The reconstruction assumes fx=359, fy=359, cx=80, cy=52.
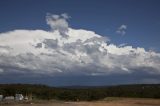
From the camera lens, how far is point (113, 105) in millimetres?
59188

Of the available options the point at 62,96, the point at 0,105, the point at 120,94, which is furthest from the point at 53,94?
the point at 0,105

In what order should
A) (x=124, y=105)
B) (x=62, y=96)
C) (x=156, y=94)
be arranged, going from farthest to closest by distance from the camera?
(x=62, y=96)
(x=156, y=94)
(x=124, y=105)

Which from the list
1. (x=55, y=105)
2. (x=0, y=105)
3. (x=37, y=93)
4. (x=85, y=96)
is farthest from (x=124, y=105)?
(x=37, y=93)

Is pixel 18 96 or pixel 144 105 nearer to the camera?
pixel 144 105

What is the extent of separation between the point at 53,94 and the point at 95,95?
11895mm

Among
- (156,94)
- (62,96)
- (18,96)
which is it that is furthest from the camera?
(62,96)

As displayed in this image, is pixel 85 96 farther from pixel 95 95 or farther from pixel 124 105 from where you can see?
pixel 124 105

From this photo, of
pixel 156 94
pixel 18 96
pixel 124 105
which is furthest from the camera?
pixel 156 94

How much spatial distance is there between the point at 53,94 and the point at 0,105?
40443 millimetres

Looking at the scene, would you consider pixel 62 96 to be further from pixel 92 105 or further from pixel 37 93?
pixel 92 105

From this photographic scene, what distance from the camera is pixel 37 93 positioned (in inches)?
4080

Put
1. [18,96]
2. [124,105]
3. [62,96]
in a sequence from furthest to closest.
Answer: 1. [62,96]
2. [18,96]
3. [124,105]

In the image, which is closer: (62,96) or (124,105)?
(124,105)

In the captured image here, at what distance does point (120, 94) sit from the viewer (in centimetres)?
10331
